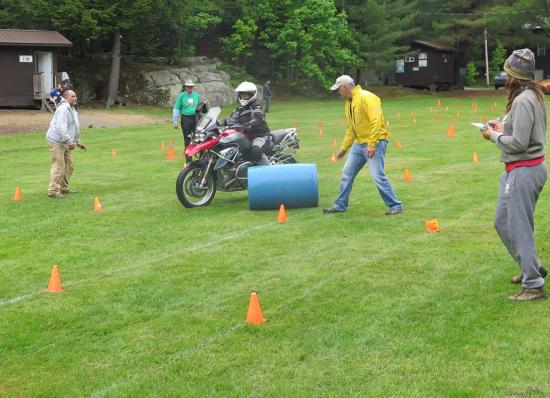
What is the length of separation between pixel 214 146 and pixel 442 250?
14.6 ft

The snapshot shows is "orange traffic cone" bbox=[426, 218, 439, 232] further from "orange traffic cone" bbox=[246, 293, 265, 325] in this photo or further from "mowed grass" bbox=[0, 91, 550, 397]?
"orange traffic cone" bbox=[246, 293, 265, 325]

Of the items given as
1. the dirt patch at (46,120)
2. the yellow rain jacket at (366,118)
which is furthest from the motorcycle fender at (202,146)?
the dirt patch at (46,120)

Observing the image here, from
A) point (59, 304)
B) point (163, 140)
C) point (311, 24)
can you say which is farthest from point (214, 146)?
point (311, 24)

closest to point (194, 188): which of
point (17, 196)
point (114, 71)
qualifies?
point (17, 196)

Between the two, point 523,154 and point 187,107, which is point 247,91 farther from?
point 523,154

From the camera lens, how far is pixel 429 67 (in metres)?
55.9

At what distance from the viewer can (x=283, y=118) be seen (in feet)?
110

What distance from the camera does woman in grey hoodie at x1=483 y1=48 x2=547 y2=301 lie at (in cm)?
598

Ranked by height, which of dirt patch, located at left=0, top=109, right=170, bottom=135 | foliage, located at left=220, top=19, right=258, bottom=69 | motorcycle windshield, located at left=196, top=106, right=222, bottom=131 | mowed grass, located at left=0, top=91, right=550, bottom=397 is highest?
foliage, located at left=220, top=19, right=258, bottom=69

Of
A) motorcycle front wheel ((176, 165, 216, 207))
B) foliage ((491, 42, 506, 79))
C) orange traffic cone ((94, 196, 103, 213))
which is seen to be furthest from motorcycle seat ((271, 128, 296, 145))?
foliage ((491, 42, 506, 79))

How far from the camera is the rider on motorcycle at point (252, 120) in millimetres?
11648

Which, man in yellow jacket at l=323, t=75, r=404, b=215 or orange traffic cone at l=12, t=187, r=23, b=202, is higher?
man in yellow jacket at l=323, t=75, r=404, b=215

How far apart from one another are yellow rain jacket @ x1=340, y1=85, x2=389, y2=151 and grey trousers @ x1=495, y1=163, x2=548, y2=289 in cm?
387

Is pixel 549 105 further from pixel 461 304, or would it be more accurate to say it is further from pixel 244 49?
pixel 461 304
